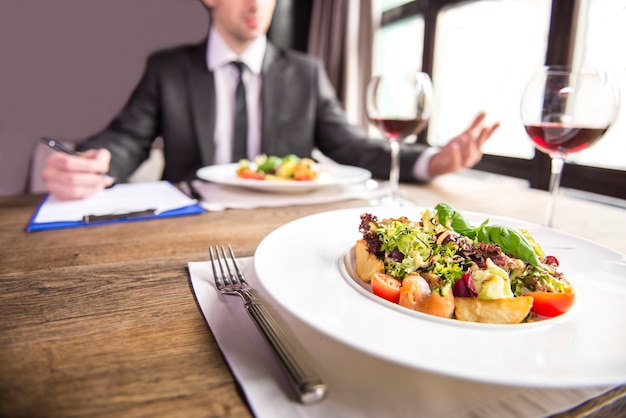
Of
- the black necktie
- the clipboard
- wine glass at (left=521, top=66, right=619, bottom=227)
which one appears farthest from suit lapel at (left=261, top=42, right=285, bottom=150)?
wine glass at (left=521, top=66, right=619, bottom=227)

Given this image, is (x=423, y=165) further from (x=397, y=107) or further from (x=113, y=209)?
(x=113, y=209)

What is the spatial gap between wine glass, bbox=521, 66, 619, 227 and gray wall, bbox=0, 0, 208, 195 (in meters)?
2.68

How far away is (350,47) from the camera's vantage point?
3637 millimetres

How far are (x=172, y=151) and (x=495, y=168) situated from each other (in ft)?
6.69

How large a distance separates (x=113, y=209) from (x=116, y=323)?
1.86ft

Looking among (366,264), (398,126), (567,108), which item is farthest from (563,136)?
(366,264)

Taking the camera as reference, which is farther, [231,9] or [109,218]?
[231,9]

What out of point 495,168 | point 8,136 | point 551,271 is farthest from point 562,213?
point 8,136

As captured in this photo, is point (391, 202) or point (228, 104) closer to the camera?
point (391, 202)

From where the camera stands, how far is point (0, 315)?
1.45 ft

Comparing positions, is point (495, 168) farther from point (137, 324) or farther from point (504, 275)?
point (137, 324)

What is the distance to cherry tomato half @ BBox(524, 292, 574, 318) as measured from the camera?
387 mm

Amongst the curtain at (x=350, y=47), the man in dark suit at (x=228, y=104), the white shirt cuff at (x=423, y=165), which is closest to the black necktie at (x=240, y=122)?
the man in dark suit at (x=228, y=104)

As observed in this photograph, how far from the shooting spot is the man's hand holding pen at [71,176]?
960 millimetres
